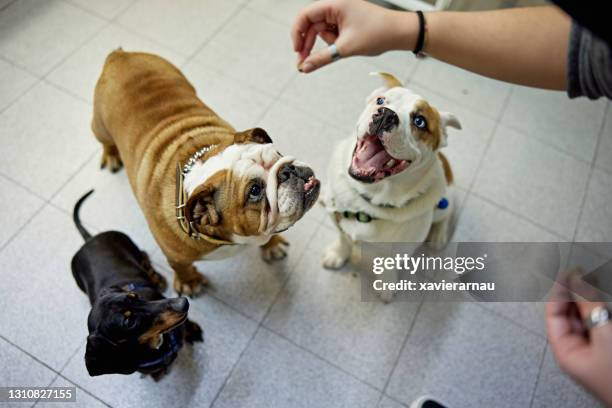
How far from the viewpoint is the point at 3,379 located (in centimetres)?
215

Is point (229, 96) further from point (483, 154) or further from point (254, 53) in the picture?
point (483, 154)

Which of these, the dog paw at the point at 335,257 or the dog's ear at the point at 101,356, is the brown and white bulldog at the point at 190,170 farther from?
the dog's ear at the point at 101,356

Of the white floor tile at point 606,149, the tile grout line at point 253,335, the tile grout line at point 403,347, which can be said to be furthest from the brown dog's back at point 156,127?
the white floor tile at point 606,149

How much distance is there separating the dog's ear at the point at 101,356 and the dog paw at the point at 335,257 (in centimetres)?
124

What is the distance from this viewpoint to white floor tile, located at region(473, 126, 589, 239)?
9.21 feet

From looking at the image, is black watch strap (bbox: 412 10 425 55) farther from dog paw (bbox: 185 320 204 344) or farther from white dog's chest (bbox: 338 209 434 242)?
dog paw (bbox: 185 320 204 344)

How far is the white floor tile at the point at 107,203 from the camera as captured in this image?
8.35ft

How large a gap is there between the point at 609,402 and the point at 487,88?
2.82 meters

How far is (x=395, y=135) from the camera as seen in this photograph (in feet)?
5.21

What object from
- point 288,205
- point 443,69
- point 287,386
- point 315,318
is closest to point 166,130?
point 288,205

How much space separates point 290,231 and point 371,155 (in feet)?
3.34

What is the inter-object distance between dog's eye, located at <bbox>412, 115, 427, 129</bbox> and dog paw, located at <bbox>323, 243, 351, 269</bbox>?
3.28 feet

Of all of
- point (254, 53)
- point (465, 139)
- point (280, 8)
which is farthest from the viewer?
point (280, 8)

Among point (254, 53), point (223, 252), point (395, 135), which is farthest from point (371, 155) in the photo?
point (254, 53)
